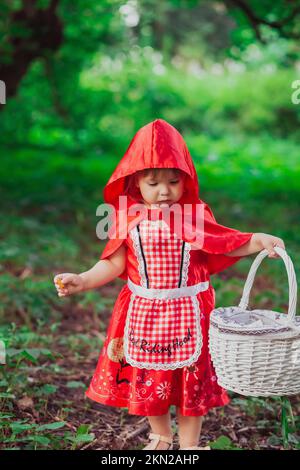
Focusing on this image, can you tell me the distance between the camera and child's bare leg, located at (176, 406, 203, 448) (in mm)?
2748

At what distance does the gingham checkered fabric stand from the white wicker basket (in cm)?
19

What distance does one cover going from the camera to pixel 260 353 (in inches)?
93.0

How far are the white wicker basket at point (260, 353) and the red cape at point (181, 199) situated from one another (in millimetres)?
302

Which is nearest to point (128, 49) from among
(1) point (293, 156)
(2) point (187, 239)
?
(1) point (293, 156)

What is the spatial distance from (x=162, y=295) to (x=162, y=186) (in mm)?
417

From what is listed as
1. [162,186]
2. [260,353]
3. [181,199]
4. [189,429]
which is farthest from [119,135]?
[260,353]

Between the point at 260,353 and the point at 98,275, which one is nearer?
the point at 260,353

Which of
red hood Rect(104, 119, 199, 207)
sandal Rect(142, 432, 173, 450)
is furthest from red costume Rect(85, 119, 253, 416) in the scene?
sandal Rect(142, 432, 173, 450)

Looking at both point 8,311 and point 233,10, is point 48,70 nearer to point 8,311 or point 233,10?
point 233,10

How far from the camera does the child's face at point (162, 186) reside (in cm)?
268

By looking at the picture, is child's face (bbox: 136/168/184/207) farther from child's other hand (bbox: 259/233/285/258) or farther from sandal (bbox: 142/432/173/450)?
sandal (bbox: 142/432/173/450)

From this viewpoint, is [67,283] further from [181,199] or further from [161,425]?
[161,425]

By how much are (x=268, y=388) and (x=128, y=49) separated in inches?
351

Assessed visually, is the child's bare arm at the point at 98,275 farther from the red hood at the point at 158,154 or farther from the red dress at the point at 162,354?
the red hood at the point at 158,154
